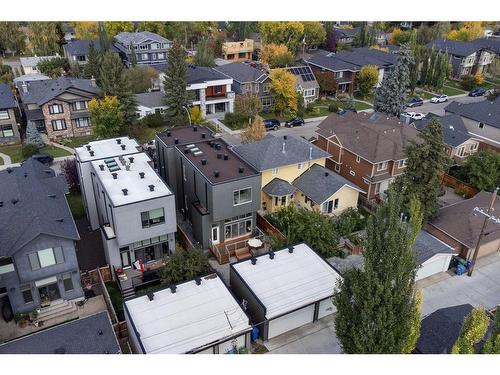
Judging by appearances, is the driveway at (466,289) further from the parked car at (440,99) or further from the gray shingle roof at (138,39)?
the gray shingle roof at (138,39)

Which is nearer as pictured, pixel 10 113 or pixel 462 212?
pixel 462 212

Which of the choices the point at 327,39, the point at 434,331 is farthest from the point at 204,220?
the point at 327,39

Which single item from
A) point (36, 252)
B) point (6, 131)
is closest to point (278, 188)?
point (36, 252)

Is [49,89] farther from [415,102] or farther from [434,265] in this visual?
[415,102]

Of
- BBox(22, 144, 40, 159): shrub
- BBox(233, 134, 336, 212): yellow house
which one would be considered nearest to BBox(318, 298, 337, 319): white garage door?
BBox(233, 134, 336, 212): yellow house

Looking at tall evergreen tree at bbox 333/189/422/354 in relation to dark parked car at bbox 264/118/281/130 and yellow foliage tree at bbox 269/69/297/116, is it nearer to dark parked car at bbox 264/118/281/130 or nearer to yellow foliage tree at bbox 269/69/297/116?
dark parked car at bbox 264/118/281/130

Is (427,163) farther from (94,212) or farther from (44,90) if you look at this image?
(44,90)
